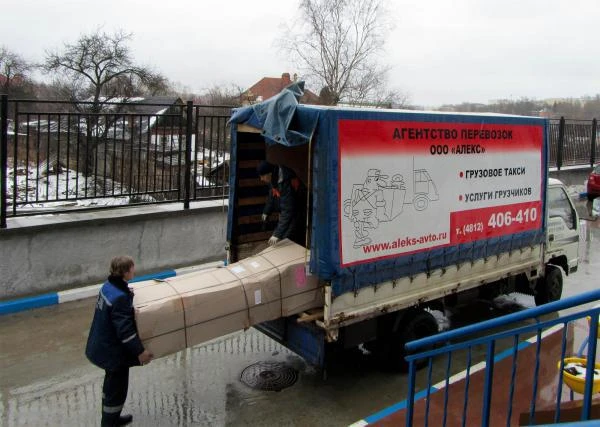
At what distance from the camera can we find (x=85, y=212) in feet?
26.0

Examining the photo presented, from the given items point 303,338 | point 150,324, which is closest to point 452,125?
point 303,338

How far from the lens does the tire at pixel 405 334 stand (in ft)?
17.6

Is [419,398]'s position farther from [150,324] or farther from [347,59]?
[347,59]

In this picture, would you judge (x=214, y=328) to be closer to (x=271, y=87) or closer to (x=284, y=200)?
(x=284, y=200)

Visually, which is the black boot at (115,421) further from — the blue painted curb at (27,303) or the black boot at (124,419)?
the blue painted curb at (27,303)

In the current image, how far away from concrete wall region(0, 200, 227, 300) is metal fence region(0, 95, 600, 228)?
277mm

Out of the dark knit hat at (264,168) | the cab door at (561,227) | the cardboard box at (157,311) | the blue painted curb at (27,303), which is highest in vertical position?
the dark knit hat at (264,168)

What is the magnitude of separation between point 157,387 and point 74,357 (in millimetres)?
1228

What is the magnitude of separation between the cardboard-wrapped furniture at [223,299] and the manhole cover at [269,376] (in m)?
0.98

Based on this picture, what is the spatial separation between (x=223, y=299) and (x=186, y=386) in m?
Answer: 1.40

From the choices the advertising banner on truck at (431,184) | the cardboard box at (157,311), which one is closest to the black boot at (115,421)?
the cardboard box at (157,311)

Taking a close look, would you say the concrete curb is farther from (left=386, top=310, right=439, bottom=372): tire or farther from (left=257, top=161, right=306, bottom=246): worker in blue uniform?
(left=386, top=310, right=439, bottom=372): tire

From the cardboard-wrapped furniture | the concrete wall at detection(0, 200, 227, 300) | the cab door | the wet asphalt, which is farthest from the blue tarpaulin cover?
the concrete wall at detection(0, 200, 227, 300)

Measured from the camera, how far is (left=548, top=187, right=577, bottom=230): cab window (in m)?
7.38
